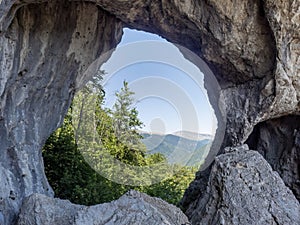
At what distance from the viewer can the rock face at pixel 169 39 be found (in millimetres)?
4141

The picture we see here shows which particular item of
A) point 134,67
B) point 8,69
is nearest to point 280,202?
point 8,69

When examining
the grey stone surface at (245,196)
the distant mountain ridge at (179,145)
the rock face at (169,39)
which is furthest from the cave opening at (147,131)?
the grey stone surface at (245,196)

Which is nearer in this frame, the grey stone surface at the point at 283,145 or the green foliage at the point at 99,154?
the grey stone surface at the point at 283,145

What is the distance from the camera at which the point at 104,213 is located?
2781 mm

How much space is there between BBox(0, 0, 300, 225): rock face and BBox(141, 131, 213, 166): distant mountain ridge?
2476mm

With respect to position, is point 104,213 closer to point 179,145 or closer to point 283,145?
point 283,145

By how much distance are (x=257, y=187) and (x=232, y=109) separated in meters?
2.46

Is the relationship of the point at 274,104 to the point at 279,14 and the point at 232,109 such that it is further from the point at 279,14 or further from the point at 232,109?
the point at 279,14

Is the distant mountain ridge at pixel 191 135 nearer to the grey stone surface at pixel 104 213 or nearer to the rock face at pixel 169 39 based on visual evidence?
the rock face at pixel 169 39

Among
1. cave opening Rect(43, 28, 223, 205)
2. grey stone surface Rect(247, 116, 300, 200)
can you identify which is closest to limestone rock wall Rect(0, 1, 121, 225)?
cave opening Rect(43, 28, 223, 205)

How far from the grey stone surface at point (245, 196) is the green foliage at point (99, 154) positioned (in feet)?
12.2

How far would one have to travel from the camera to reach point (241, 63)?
511 centimetres

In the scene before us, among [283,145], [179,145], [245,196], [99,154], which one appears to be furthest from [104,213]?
[179,145]

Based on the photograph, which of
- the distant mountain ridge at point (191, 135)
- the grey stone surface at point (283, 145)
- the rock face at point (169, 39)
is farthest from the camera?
the distant mountain ridge at point (191, 135)
